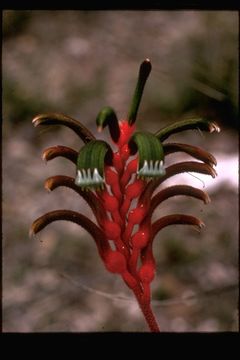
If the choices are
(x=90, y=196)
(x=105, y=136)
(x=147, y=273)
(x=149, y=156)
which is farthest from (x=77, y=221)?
(x=105, y=136)

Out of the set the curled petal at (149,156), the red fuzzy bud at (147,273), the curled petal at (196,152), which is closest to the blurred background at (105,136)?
the red fuzzy bud at (147,273)

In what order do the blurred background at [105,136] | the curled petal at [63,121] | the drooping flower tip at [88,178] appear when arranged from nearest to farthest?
the drooping flower tip at [88,178], the curled petal at [63,121], the blurred background at [105,136]

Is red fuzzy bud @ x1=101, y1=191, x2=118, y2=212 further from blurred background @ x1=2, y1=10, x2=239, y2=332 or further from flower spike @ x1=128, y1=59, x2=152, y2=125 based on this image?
blurred background @ x1=2, y1=10, x2=239, y2=332

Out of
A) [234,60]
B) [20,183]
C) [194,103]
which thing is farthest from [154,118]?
[20,183]

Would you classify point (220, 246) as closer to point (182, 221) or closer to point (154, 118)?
point (154, 118)

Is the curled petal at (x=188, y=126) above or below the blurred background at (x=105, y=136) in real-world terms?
below

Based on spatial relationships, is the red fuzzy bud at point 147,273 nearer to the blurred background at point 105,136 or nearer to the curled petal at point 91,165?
the curled petal at point 91,165

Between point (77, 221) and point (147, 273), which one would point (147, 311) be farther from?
point (77, 221)
